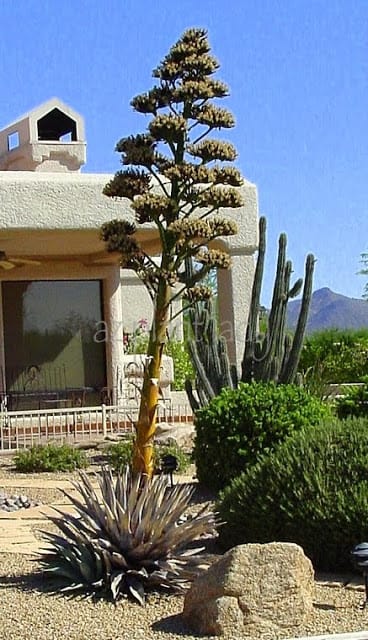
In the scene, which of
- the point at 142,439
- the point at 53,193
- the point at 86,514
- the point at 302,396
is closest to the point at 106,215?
the point at 53,193

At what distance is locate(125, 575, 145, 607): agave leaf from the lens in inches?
280

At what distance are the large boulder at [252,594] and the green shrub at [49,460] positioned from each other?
8231 mm

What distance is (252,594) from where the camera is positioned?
648 cm

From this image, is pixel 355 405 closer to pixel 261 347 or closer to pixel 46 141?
pixel 261 347

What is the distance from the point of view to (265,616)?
6.45 m

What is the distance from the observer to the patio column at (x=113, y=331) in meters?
20.7

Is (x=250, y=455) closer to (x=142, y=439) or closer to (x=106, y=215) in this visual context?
(x=142, y=439)

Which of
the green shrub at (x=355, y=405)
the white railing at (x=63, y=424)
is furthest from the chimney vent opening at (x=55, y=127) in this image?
the green shrub at (x=355, y=405)

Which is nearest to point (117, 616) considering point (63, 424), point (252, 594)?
point (252, 594)

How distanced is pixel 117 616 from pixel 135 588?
0.46 metres

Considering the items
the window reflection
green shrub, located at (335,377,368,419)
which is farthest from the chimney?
green shrub, located at (335,377,368,419)

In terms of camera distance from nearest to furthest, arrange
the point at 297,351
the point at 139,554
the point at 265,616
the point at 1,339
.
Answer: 1. the point at 265,616
2. the point at 139,554
3. the point at 297,351
4. the point at 1,339

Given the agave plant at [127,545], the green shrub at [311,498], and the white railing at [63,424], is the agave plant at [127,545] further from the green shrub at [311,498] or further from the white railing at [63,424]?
the white railing at [63,424]

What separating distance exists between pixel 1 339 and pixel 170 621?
565 inches
